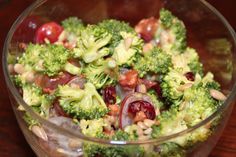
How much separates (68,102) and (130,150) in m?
0.23

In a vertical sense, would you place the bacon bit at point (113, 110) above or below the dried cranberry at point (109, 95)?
below

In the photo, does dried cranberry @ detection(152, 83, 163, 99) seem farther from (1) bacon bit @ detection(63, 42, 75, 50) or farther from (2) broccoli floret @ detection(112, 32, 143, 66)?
(1) bacon bit @ detection(63, 42, 75, 50)

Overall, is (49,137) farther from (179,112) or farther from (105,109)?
(179,112)

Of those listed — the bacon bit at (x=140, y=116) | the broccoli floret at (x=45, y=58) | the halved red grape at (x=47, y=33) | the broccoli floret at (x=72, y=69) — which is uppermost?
the halved red grape at (x=47, y=33)

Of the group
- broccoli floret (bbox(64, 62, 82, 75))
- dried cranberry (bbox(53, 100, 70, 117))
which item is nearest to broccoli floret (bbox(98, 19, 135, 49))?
broccoli floret (bbox(64, 62, 82, 75))

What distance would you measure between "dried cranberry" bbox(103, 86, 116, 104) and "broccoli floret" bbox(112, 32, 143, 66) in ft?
0.21

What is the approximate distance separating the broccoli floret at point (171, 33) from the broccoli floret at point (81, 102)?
0.27m

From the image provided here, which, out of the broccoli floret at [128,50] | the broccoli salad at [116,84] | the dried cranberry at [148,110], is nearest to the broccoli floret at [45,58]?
the broccoli salad at [116,84]

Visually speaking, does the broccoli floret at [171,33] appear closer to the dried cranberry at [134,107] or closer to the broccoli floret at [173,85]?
the broccoli floret at [173,85]

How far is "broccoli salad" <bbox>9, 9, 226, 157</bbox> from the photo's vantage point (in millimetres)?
943

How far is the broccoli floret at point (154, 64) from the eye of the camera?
109 cm

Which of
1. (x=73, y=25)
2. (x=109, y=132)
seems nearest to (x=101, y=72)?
(x=109, y=132)

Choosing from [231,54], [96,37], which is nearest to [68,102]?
[96,37]

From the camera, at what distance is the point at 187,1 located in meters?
1.24
